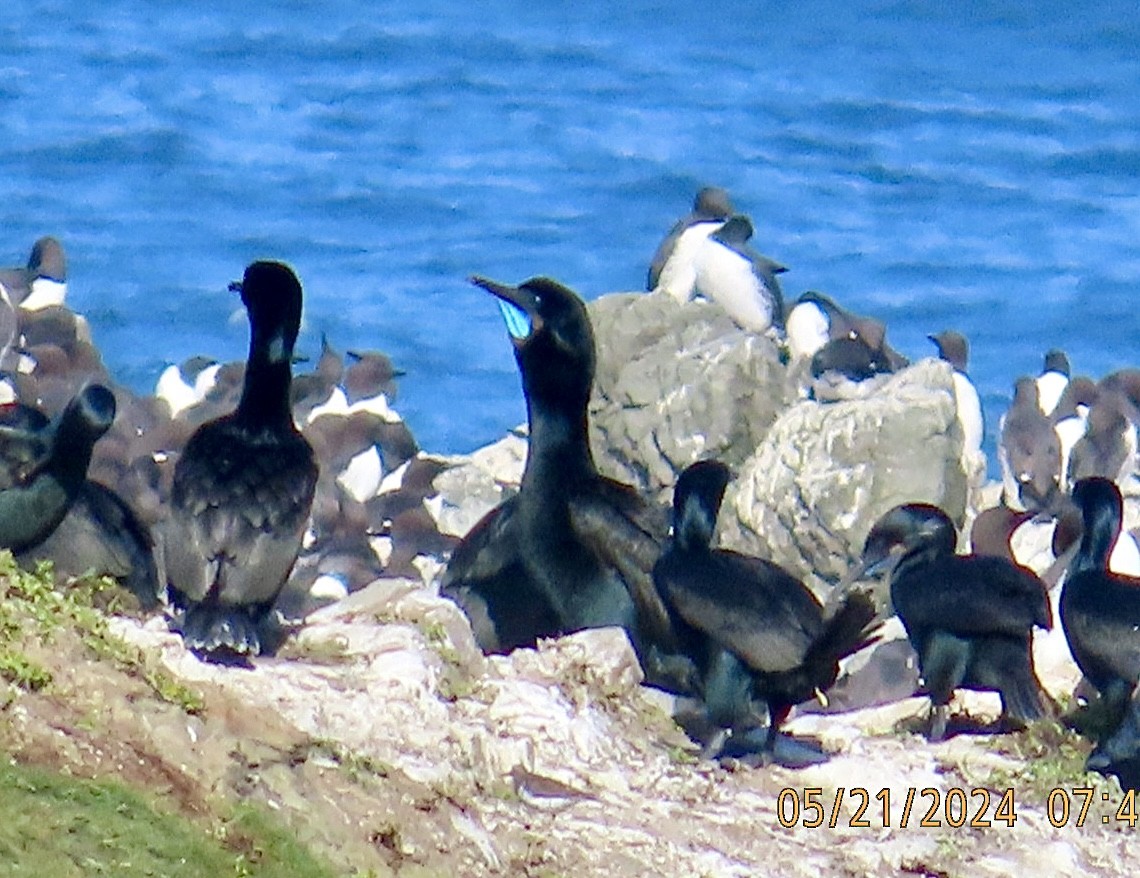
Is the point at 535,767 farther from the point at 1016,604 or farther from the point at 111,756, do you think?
the point at 1016,604

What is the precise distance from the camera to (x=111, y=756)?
5715 mm

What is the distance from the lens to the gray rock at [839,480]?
13891mm

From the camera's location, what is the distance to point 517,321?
29.3 feet

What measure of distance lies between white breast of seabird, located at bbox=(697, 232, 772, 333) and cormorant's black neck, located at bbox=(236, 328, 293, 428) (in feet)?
38.5

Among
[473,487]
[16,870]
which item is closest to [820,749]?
[16,870]

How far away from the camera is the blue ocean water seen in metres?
28.0

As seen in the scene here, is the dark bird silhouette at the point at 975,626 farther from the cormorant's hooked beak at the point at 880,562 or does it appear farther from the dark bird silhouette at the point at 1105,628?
the cormorant's hooked beak at the point at 880,562

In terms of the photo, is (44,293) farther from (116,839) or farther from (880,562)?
(116,839)

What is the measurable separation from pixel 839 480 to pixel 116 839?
29.7ft

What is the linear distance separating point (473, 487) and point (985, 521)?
14.9 feet

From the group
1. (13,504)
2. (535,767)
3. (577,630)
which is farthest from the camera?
(577,630)

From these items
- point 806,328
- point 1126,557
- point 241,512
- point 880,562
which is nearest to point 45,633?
point 241,512

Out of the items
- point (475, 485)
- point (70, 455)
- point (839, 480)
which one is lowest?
point (475, 485)

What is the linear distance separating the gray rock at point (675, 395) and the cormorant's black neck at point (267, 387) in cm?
669
